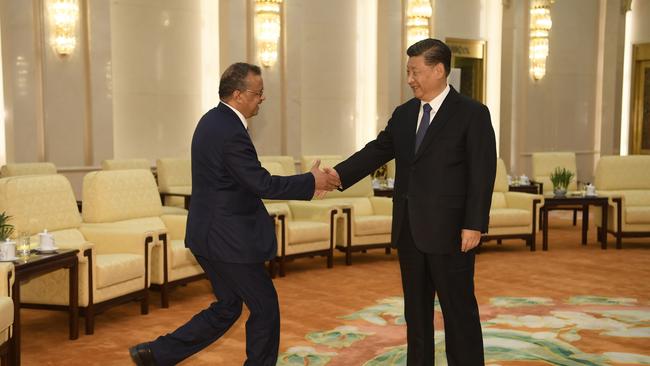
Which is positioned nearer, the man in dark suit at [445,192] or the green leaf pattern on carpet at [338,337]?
the man in dark suit at [445,192]

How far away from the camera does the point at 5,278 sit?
400 centimetres

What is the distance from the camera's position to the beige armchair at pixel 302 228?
7117mm

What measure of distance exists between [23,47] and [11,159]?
1270 mm

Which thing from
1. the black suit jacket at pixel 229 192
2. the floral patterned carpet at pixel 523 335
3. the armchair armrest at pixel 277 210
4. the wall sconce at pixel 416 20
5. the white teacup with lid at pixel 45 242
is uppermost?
the wall sconce at pixel 416 20

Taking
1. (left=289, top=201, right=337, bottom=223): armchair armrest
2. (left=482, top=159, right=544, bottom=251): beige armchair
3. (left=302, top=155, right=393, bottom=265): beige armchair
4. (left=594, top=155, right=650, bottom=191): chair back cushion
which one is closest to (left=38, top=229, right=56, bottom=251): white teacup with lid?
(left=289, top=201, right=337, bottom=223): armchair armrest

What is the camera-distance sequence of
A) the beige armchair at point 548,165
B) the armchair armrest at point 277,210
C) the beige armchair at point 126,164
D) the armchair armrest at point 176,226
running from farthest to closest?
the beige armchair at point 548,165 → the beige armchair at point 126,164 → the armchair armrest at point 277,210 → the armchair armrest at point 176,226

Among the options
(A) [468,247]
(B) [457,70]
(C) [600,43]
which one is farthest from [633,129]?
(A) [468,247]

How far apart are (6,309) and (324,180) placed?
1737mm

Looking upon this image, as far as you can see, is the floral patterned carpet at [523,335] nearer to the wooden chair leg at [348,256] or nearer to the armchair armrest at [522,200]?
the wooden chair leg at [348,256]

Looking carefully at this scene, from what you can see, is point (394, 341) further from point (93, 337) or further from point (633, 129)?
point (633, 129)

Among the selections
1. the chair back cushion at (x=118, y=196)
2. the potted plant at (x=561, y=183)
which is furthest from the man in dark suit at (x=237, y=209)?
the potted plant at (x=561, y=183)

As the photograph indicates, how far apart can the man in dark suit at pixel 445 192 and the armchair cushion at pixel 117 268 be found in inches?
103

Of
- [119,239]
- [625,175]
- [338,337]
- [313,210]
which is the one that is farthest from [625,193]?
[119,239]

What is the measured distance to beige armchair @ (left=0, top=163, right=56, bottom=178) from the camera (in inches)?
303
